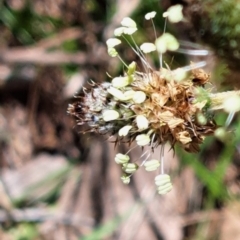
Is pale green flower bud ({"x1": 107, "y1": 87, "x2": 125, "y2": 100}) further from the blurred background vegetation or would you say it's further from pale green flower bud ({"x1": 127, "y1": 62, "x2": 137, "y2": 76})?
the blurred background vegetation

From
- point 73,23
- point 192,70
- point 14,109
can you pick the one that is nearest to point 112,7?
point 73,23

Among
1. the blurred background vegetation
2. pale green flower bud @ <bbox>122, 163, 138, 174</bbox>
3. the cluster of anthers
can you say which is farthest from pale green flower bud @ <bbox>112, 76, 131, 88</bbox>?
the blurred background vegetation

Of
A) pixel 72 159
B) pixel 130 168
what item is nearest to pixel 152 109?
pixel 130 168

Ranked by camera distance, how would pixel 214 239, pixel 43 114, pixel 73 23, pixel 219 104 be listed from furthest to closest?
pixel 43 114, pixel 73 23, pixel 214 239, pixel 219 104

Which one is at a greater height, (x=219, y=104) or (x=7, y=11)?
(x=7, y=11)

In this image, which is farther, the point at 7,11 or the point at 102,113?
the point at 7,11

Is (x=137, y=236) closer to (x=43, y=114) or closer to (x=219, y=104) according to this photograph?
(x=43, y=114)
